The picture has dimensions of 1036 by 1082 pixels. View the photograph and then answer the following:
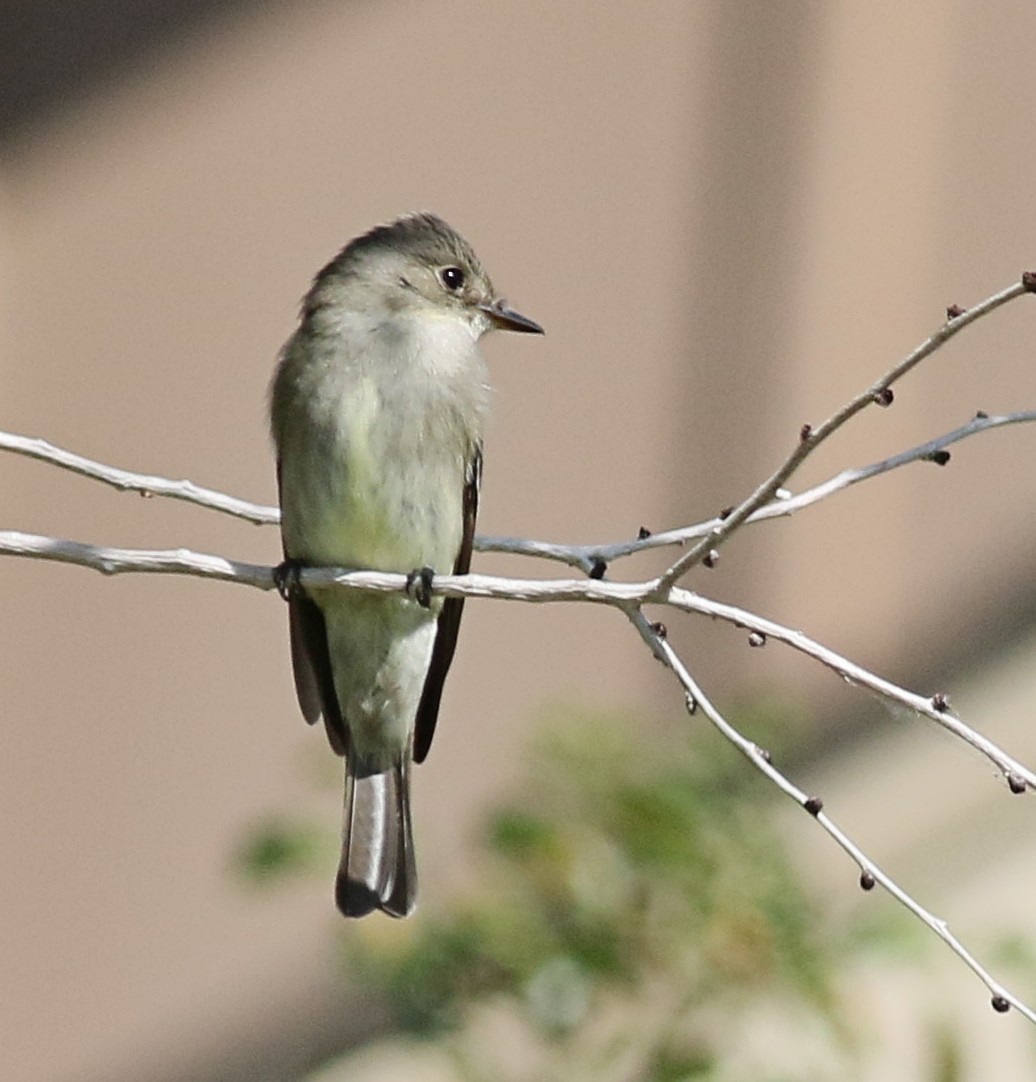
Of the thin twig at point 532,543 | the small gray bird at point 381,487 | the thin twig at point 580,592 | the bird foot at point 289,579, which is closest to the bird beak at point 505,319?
the small gray bird at point 381,487

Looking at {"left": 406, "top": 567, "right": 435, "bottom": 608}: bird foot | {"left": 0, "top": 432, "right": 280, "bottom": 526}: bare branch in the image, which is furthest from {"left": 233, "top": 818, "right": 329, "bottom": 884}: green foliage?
{"left": 0, "top": 432, "right": 280, "bottom": 526}: bare branch

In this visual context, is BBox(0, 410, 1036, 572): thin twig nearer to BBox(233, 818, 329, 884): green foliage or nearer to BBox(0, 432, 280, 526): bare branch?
BBox(0, 432, 280, 526): bare branch

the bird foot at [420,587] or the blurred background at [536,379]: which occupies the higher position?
the blurred background at [536,379]

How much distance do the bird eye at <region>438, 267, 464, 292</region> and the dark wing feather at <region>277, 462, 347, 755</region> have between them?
54 cm

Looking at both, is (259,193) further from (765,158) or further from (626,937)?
(626,937)

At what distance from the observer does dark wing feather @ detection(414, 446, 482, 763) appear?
4281 mm

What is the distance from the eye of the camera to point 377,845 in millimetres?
4426

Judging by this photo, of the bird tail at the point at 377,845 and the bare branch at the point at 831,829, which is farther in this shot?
the bird tail at the point at 377,845

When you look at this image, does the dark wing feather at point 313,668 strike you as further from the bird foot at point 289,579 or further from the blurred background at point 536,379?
the blurred background at point 536,379

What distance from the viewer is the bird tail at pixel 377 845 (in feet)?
14.1

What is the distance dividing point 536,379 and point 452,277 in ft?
7.33

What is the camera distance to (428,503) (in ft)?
13.6

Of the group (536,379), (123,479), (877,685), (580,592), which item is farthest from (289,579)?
(536,379)

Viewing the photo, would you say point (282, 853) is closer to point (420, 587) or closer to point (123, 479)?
point (420, 587)
